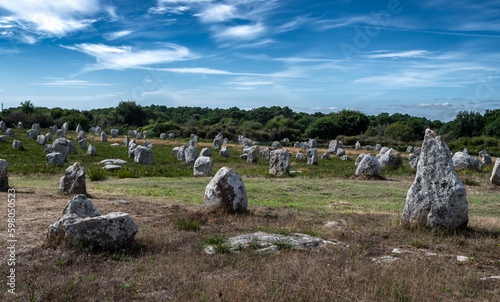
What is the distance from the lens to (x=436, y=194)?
914 centimetres

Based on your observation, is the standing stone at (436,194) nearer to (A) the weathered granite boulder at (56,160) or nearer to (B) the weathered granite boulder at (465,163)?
(B) the weathered granite boulder at (465,163)

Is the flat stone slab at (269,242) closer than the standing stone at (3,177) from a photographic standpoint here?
Yes

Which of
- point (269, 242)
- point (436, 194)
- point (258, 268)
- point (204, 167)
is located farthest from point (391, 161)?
point (258, 268)

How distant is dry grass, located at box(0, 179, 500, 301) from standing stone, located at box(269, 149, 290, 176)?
14.5 meters

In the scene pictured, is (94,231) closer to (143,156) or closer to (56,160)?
(56,160)

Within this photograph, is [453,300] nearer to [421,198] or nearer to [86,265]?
[421,198]

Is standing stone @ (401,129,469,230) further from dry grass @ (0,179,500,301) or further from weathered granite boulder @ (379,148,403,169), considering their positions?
weathered granite boulder @ (379,148,403,169)

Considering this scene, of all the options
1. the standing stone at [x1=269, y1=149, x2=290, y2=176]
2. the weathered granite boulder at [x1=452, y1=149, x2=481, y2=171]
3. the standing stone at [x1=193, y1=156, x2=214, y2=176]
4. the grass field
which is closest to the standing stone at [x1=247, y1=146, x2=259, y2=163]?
the standing stone at [x1=269, y1=149, x2=290, y2=176]

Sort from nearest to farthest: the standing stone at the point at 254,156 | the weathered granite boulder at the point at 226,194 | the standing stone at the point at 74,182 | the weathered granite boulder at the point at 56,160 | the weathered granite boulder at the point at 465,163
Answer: the weathered granite boulder at the point at 226,194 → the standing stone at the point at 74,182 → the weathered granite boulder at the point at 56,160 → the weathered granite boulder at the point at 465,163 → the standing stone at the point at 254,156

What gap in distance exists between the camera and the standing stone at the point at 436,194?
893 centimetres

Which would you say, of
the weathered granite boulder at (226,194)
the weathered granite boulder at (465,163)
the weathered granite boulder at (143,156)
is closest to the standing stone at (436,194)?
the weathered granite boulder at (226,194)

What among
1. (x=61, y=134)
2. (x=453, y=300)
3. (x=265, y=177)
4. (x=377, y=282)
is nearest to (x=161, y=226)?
(x=377, y=282)

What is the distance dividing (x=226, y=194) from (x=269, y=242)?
3.49m

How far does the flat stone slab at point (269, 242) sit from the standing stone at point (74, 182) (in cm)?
827
